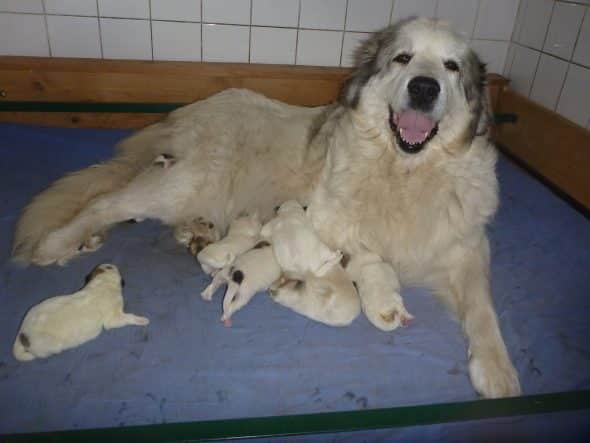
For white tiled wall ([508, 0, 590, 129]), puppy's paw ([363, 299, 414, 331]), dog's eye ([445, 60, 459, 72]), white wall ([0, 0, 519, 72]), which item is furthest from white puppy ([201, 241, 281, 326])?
white tiled wall ([508, 0, 590, 129])

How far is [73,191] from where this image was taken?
252 centimetres

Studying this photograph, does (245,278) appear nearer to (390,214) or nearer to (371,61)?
(390,214)

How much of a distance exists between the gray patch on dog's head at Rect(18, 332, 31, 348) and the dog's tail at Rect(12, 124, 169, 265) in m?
0.58

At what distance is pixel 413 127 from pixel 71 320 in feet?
5.01

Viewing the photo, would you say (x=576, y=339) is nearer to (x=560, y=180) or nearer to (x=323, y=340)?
(x=323, y=340)

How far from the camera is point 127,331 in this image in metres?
1.93

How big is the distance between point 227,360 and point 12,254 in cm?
111

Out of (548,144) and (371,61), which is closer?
(371,61)

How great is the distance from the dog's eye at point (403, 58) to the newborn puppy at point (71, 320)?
148cm

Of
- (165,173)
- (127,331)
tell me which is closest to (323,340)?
(127,331)

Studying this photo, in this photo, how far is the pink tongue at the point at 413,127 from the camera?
7.09 ft

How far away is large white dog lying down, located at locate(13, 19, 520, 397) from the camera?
2166 millimetres

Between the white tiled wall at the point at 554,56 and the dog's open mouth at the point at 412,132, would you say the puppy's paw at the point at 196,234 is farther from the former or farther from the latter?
the white tiled wall at the point at 554,56

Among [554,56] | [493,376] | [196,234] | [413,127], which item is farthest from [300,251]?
[554,56]
